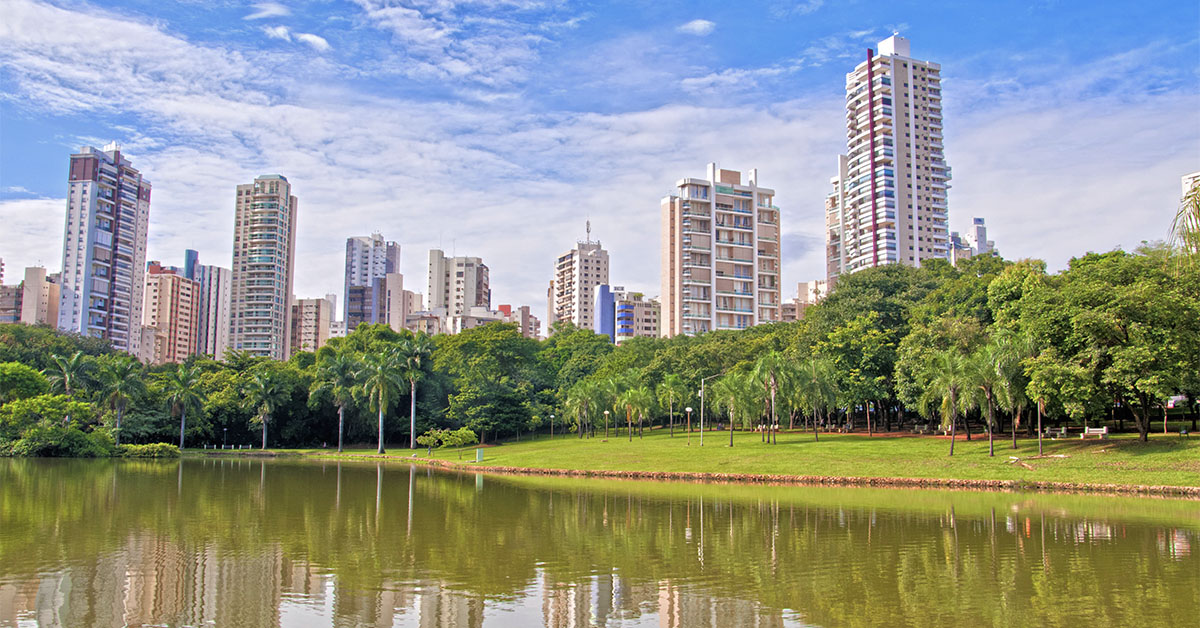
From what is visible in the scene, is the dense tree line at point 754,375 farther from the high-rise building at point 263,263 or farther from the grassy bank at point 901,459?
the high-rise building at point 263,263

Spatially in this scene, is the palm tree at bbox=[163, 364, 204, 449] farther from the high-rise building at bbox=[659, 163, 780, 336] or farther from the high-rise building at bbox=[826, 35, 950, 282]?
the high-rise building at bbox=[826, 35, 950, 282]

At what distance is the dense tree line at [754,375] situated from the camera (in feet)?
141

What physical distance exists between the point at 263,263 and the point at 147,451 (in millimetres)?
124761

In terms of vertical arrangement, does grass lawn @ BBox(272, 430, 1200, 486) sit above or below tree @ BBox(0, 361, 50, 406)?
below

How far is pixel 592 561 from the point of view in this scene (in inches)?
734

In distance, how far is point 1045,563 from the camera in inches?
723

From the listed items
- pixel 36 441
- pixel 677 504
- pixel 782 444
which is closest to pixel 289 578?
pixel 677 504

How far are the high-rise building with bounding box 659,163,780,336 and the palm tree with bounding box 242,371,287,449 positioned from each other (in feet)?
237

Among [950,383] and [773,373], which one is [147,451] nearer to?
[773,373]

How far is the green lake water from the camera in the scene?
45.0 ft

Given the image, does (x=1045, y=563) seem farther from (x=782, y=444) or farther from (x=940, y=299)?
(x=940, y=299)

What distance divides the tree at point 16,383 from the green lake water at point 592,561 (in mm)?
40761

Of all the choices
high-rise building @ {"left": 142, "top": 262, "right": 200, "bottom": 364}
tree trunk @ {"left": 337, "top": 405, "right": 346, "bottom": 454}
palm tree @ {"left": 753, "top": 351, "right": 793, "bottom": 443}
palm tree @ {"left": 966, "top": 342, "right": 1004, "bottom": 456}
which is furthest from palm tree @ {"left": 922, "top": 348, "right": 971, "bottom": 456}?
high-rise building @ {"left": 142, "top": 262, "right": 200, "bottom": 364}

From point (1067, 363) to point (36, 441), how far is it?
65835 millimetres
